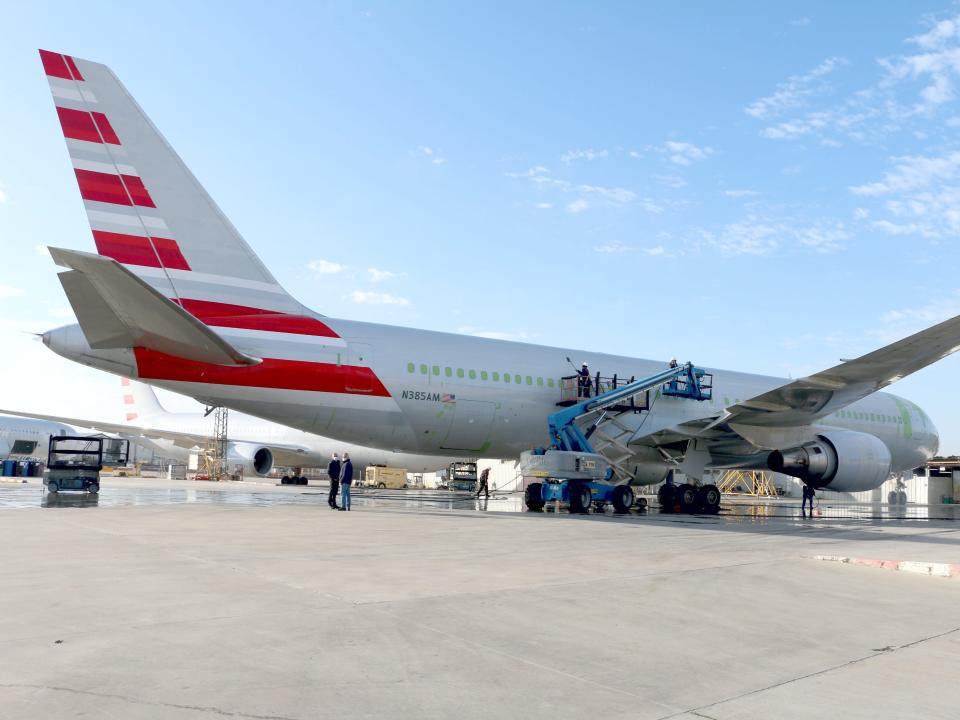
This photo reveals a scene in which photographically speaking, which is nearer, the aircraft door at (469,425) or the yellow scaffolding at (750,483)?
the aircraft door at (469,425)

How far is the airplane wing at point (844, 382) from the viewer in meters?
14.4

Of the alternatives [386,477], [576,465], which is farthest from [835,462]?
[386,477]

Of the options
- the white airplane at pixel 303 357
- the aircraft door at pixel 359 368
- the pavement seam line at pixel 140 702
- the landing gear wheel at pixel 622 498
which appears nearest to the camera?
the pavement seam line at pixel 140 702

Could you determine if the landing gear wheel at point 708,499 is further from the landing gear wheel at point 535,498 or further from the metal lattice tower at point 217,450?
the metal lattice tower at point 217,450

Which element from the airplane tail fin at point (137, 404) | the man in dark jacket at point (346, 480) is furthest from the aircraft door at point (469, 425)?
the airplane tail fin at point (137, 404)

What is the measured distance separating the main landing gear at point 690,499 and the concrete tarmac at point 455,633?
10.1 m

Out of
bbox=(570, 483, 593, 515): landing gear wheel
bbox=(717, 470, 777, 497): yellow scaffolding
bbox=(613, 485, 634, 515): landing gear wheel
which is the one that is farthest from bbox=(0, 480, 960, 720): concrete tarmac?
bbox=(717, 470, 777, 497): yellow scaffolding

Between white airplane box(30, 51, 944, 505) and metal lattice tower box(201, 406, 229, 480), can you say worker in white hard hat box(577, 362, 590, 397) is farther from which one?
metal lattice tower box(201, 406, 229, 480)

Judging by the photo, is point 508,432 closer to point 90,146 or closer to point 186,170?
point 186,170

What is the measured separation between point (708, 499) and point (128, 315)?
13.7m

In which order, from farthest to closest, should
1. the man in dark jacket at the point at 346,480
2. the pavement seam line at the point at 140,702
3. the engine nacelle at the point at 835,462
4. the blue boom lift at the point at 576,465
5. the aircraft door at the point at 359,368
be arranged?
the engine nacelle at the point at 835,462 < the blue boom lift at the point at 576,465 < the man in dark jacket at the point at 346,480 < the aircraft door at the point at 359,368 < the pavement seam line at the point at 140,702

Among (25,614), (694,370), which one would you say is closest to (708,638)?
(25,614)

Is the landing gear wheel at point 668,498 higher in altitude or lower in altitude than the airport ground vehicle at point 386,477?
higher

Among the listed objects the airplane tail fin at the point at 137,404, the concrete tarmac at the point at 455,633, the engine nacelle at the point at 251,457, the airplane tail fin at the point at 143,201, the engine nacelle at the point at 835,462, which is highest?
the airplane tail fin at the point at 143,201
